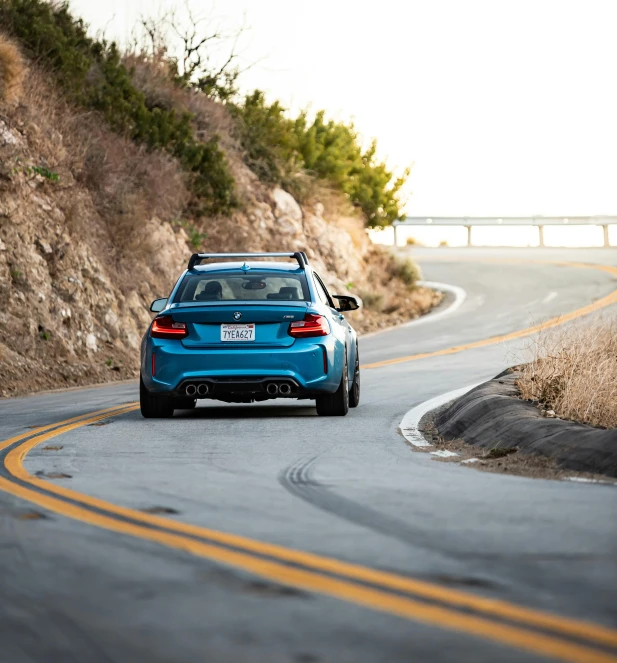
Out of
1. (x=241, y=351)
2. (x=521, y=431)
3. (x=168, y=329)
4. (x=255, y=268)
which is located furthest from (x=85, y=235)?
(x=521, y=431)

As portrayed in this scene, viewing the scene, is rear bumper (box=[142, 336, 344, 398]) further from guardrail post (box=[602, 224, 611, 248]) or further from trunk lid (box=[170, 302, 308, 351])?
guardrail post (box=[602, 224, 611, 248])

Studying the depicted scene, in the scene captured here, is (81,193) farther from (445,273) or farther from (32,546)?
(445,273)

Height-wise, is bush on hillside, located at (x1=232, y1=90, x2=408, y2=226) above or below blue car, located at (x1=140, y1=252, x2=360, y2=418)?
above

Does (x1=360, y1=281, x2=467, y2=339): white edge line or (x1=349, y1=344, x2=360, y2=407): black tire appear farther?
(x1=360, y1=281, x2=467, y2=339): white edge line

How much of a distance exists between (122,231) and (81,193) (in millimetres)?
1262

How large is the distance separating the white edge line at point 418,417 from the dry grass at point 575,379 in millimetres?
1125

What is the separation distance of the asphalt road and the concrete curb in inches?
23.3

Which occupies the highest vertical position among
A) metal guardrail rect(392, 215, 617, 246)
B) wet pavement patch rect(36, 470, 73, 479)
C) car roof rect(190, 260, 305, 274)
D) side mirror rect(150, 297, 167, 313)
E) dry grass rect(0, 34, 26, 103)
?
dry grass rect(0, 34, 26, 103)

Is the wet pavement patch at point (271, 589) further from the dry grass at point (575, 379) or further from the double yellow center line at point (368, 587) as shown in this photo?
the dry grass at point (575, 379)

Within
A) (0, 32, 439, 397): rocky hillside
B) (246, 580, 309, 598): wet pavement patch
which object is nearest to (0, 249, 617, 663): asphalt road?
(246, 580, 309, 598): wet pavement patch

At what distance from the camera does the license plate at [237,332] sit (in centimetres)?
1283

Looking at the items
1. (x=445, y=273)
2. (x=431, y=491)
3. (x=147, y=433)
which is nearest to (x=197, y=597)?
(x=431, y=491)

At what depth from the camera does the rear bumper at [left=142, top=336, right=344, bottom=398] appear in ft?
41.7

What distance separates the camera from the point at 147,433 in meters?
11.8
